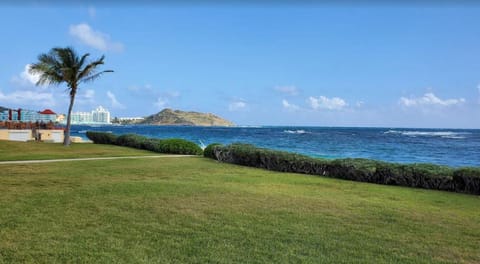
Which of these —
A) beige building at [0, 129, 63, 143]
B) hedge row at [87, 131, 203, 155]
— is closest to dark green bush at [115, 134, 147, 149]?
hedge row at [87, 131, 203, 155]

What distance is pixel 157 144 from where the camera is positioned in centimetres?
2138

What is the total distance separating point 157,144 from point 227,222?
16.0 meters

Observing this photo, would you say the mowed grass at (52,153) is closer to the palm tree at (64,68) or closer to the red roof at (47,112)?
the palm tree at (64,68)

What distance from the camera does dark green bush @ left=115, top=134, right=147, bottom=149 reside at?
23356mm

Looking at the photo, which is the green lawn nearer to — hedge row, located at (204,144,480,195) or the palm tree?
hedge row, located at (204,144,480,195)

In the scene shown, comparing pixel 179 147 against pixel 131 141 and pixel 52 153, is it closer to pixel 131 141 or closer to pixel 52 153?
pixel 131 141

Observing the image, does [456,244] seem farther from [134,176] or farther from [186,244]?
[134,176]

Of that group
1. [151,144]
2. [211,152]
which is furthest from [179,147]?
[211,152]

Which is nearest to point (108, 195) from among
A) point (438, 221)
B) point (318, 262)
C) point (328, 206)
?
point (328, 206)

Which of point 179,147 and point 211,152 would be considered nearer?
point 211,152

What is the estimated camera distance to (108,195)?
7926 mm

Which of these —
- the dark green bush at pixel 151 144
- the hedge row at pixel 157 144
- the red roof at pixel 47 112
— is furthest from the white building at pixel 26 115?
the dark green bush at pixel 151 144

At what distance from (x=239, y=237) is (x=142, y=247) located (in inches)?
49.9

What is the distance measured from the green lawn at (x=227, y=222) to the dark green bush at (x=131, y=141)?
12963 millimetres
